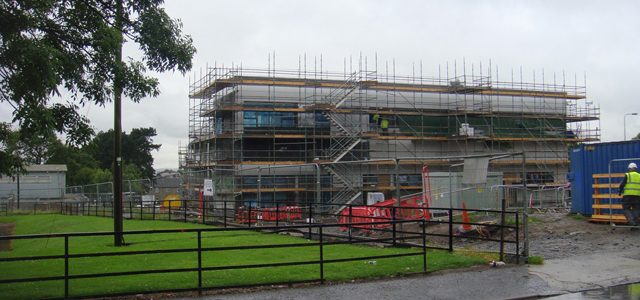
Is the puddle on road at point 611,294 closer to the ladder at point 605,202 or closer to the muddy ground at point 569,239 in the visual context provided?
the muddy ground at point 569,239

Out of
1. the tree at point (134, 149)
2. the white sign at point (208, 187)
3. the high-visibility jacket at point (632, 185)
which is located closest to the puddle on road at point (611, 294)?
the high-visibility jacket at point (632, 185)

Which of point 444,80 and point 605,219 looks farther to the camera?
point 444,80

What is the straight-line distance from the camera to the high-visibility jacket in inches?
633

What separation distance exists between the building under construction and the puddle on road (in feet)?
92.8

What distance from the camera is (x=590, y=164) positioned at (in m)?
20.1

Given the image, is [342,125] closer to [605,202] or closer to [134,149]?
[605,202]

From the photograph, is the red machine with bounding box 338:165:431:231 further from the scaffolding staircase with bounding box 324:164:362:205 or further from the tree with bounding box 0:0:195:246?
the scaffolding staircase with bounding box 324:164:362:205

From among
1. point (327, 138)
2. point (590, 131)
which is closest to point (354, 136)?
point (327, 138)

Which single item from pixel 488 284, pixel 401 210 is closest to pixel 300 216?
pixel 401 210

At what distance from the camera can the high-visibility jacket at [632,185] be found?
16078 millimetres

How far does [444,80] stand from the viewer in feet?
167

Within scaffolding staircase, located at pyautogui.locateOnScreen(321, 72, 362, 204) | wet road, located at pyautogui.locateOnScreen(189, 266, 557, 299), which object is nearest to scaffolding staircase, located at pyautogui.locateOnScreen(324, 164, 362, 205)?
scaffolding staircase, located at pyautogui.locateOnScreen(321, 72, 362, 204)

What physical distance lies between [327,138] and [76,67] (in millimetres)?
36120

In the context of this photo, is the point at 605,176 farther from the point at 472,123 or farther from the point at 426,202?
the point at 472,123
